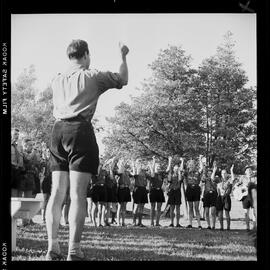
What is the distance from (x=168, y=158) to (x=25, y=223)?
15.2 feet

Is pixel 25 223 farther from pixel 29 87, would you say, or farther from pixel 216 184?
pixel 216 184

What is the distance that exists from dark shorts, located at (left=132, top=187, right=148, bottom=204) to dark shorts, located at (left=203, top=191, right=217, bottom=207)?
139cm

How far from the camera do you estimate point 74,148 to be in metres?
5.52

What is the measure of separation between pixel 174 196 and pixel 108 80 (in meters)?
7.35

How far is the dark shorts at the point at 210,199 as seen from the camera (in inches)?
489

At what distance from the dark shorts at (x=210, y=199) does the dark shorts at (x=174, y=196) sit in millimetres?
614

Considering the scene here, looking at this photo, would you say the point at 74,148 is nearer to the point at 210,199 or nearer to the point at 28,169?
the point at 28,169

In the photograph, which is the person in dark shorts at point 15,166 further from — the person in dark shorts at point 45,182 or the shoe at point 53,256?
the shoe at point 53,256

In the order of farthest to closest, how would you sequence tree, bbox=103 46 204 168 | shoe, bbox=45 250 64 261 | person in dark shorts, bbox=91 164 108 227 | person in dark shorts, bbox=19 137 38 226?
tree, bbox=103 46 204 168, person in dark shorts, bbox=91 164 108 227, person in dark shorts, bbox=19 137 38 226, shoe, bbox=45 250 64 261

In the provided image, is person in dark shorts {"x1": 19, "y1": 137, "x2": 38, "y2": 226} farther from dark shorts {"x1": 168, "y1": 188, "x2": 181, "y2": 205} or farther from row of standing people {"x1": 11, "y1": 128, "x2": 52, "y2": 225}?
dark shorts {"x1": 168, "y1": 188, "x2": 181, "y2": 205}

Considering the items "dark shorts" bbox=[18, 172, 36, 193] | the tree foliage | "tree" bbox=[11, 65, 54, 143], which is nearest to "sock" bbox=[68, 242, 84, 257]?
"dark shorts" bbox=[18, 172, 36, 193]

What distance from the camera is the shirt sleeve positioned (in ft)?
18.5

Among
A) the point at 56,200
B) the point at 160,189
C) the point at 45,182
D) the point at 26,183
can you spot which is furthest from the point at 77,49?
the point at 160,189
